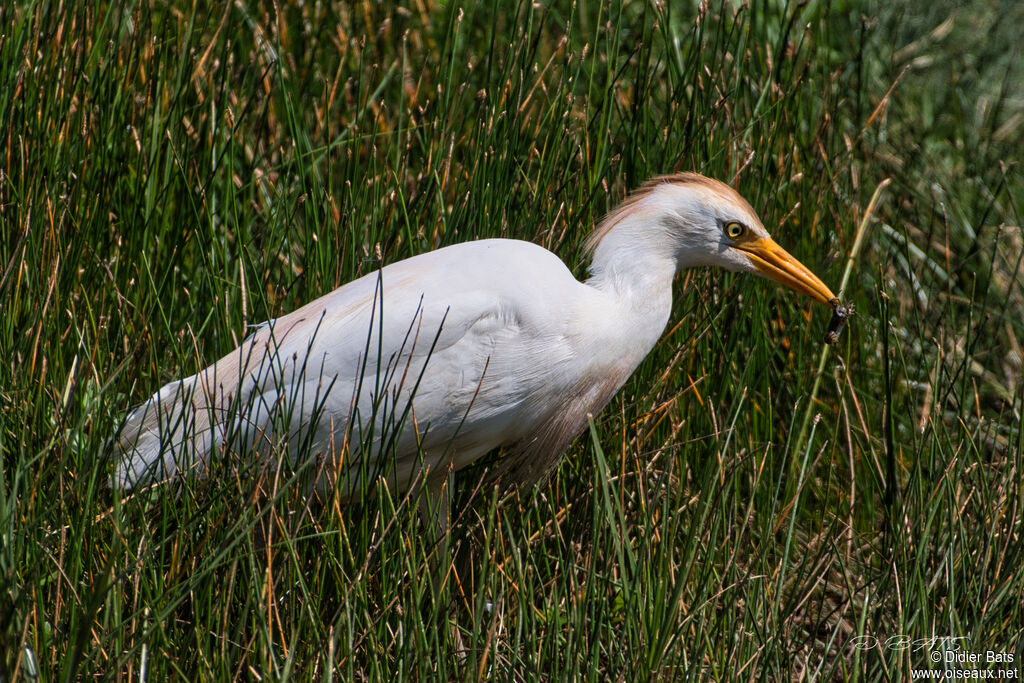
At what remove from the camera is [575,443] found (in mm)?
2445

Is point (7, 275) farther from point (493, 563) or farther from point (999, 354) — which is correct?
point (999, 354)

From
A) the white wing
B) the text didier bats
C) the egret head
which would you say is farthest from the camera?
the egret head

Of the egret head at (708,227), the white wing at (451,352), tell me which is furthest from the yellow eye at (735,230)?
the white wing at (451,352)

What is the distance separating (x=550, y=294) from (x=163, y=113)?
53.2 inches

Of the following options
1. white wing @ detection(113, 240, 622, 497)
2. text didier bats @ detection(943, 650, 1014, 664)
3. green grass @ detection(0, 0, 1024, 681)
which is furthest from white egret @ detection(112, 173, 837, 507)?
text didier bats @ detection(943, 650, 1014, 664)

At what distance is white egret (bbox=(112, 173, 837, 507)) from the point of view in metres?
2.06

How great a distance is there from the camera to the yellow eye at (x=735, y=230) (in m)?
2.19

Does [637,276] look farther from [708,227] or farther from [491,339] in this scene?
[491,339]

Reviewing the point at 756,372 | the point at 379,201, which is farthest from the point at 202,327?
the point at 756,372

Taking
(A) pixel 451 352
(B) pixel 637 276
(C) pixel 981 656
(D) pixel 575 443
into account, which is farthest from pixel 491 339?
(C) pixel 981 656

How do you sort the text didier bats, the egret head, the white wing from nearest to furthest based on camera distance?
the text didier bats
the white wing
the egret head

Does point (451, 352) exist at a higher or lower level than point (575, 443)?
higher

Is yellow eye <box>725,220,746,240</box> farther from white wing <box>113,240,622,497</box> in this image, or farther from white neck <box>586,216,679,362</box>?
white wing <box>113,240,622,497</box>

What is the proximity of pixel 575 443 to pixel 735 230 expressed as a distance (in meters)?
0.59
